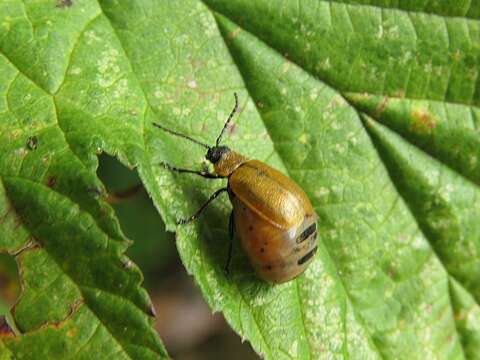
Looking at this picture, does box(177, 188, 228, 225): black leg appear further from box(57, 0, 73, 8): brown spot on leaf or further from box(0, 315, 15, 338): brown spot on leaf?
box(57, 0, 73, 8): brown spot on leaf

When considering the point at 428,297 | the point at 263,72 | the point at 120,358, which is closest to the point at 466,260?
the point at 428,297

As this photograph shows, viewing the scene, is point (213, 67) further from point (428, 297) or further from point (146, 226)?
point (146, 226)

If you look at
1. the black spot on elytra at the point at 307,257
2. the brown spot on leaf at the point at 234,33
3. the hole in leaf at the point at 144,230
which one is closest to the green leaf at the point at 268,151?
the brown spot on leaf at the point at 234,33

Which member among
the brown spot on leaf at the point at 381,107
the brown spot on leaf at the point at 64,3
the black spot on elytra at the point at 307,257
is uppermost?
the brown spot on leaf at the point at 64,3

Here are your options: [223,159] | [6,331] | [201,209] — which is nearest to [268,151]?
[223,159]

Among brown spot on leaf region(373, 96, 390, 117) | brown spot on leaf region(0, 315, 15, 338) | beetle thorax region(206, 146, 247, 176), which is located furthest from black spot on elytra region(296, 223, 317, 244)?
brown spot on leaf region(0, 315, 15, 338)

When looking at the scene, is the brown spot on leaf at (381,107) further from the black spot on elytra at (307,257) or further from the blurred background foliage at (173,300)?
the blurred background foliage at (173,300)
